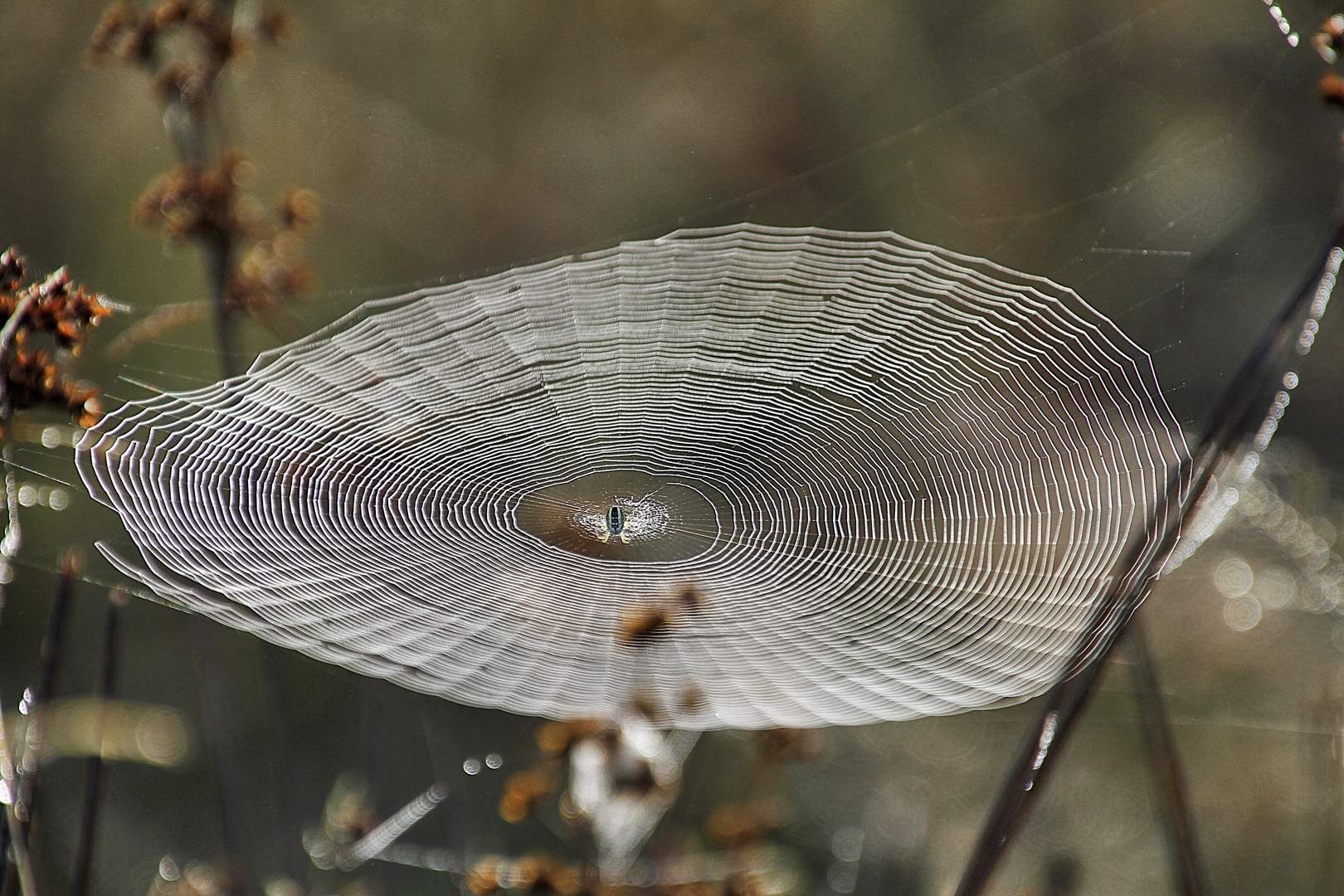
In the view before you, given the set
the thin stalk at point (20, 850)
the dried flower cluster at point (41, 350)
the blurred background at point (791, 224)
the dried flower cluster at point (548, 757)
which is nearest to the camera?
the thin stalk at point (20, 850)

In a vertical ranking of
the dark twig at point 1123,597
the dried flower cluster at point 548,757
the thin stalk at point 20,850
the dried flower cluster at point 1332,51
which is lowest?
the dark twig at point 1123,597

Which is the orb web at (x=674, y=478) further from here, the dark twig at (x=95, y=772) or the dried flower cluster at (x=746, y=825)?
the dark twig at (x=95, y=772)

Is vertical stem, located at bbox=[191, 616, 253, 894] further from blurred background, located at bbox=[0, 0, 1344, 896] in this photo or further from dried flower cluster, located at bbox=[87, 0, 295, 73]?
dried flower cluster, located at bbox=[87, 0, 295, 73]

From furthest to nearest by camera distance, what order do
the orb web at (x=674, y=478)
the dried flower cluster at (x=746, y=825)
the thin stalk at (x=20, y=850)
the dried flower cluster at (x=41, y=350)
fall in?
the orb web at (x=674, y=478)
the dried flower cluster at (x=746, y=825)
the dried flower cluster at (x=41, y=350)
the thin stalk at (x=20, y=850)

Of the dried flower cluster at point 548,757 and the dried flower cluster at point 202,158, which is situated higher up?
the dried flower cluster at point 202,158

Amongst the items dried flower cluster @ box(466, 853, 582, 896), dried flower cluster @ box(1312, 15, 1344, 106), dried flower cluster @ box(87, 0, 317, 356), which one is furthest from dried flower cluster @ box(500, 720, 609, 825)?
dried flower cluster @ box(1312, 15, 1344, 106)

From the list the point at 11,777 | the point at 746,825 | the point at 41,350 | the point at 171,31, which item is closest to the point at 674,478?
the point at 746,825

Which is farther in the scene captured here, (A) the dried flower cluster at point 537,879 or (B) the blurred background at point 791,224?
(B) the blurred background at point 791,224

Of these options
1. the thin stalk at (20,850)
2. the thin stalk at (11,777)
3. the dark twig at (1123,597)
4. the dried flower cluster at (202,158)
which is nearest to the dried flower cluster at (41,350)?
the thin stalk at (11,777)
